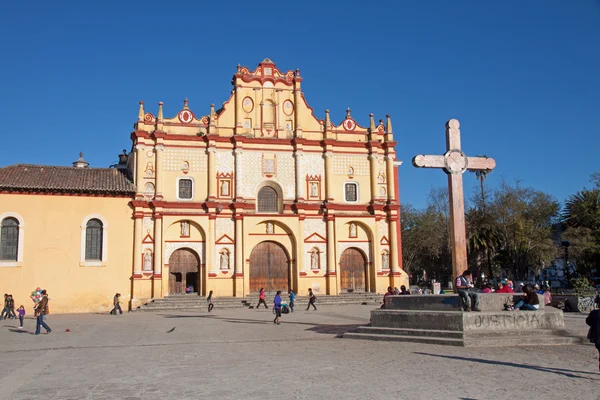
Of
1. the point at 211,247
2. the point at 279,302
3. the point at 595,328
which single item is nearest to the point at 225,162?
the point at 211,247

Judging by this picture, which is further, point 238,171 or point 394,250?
point 394,250

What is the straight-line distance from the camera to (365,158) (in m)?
37.9

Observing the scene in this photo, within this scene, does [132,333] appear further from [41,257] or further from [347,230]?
[347,230]

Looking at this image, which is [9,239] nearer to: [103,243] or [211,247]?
[103,243]

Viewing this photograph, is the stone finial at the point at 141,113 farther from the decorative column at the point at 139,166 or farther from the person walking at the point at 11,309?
the person walking at the point at 11,309

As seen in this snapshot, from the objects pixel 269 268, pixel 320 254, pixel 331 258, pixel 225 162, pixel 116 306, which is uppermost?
pixel 225 162

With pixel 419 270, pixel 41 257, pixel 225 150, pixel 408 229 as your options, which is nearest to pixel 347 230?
pixel 225 150

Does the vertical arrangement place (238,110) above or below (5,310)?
above

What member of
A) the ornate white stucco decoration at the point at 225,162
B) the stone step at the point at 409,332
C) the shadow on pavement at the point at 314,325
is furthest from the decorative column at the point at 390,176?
the stone step at the point at 409,332

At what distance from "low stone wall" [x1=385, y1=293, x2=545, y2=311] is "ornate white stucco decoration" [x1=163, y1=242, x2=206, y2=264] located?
789 inches

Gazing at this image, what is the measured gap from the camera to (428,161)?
15953 mm

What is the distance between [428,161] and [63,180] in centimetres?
2442

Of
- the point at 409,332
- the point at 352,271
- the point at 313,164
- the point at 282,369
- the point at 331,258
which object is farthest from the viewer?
the point at 352,271

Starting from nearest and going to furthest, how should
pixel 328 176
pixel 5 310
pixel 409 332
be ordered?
1. pixel 409 332
2. pixel 5 310
3. pixel 328 176
